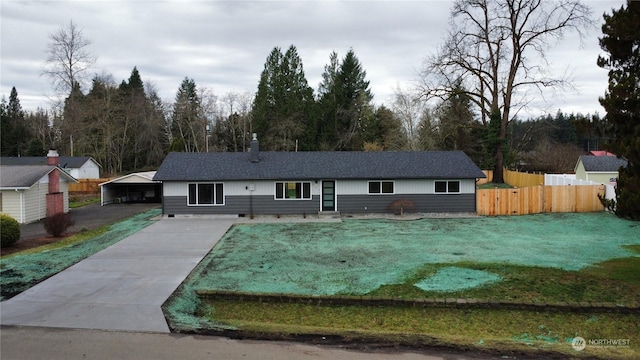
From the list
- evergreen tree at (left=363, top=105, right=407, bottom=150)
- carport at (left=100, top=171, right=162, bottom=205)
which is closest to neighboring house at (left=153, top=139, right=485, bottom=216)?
carport at (left=100, top=171, right=162, bottom=205)

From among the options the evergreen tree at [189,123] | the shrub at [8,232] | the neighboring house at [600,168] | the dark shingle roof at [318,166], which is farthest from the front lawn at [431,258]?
the evergreen tree at [189,123]

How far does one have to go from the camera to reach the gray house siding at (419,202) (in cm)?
2436

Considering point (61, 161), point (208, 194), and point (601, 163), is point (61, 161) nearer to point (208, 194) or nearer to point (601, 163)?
point (208, 194)

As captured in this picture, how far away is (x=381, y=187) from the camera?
24.4 meters

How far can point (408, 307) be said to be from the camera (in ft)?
31.4

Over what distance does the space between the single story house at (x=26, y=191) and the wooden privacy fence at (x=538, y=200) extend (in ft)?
77.1

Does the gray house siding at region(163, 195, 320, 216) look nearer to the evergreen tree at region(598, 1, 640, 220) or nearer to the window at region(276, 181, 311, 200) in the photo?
the window at region(276, 181, 311, 200)

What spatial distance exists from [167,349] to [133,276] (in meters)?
5.64

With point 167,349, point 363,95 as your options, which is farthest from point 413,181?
point 363,95

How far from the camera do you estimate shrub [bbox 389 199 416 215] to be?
24.0 metres

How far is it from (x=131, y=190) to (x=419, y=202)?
858 inches

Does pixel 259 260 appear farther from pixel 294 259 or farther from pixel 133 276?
pixel 133 276

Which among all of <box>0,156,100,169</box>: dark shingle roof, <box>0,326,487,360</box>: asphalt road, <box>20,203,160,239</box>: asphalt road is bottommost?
<box>0,326,487,360</box>: asphalt road

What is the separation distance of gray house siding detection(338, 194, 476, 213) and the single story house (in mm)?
16057
